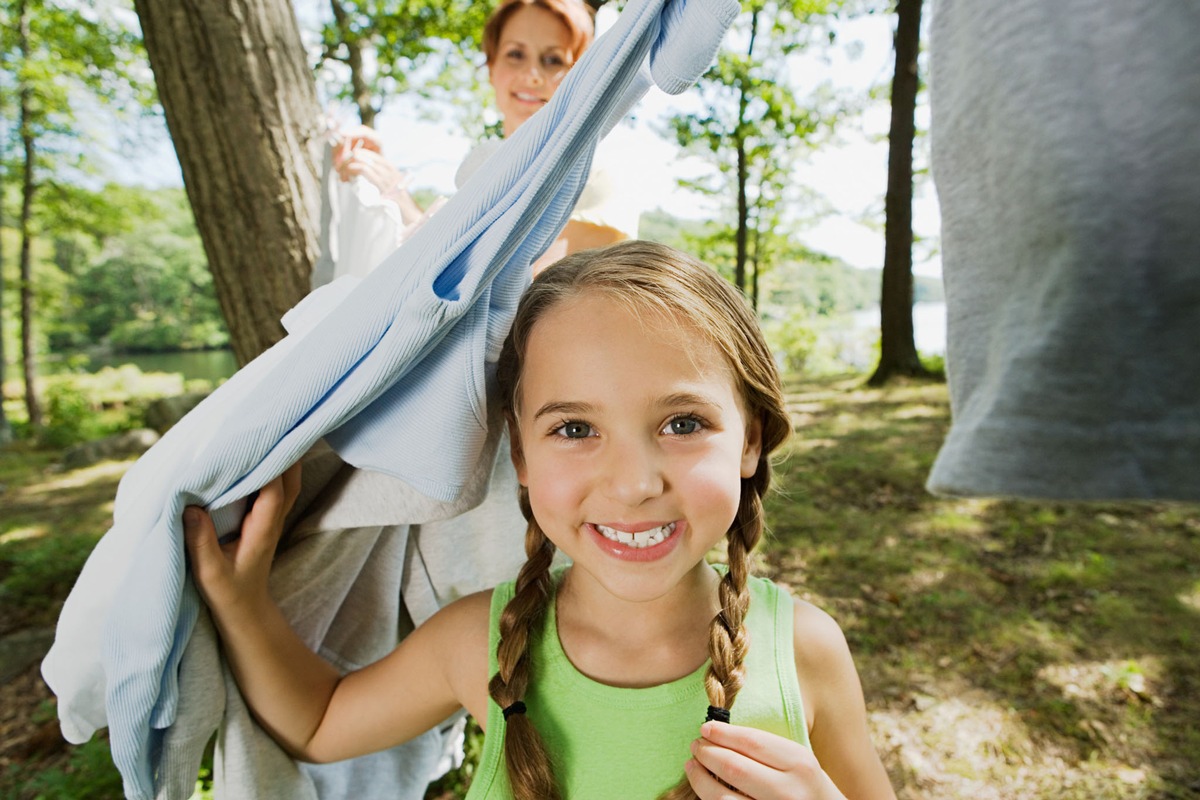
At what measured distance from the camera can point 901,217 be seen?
8.51 metres

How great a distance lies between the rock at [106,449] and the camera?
29.3 feet

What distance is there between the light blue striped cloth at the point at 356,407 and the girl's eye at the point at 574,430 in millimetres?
138

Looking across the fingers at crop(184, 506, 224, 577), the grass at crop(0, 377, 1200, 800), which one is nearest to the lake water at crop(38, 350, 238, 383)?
the grass at crop(0, 377, 1200, 800)

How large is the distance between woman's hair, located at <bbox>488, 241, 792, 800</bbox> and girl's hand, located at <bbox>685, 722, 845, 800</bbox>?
76mm

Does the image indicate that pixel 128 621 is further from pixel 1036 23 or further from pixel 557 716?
pixel 1036 23

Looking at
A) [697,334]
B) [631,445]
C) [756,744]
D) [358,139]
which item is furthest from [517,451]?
[358,139]

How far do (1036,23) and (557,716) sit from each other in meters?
1.25

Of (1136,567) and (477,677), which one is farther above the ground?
(477,677)

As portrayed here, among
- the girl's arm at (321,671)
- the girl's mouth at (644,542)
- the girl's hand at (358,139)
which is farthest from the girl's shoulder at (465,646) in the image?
the girl's hand at (358,139)

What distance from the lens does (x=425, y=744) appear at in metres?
1.81

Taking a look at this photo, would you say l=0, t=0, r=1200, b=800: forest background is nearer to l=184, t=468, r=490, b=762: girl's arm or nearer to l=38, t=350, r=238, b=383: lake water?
l=184, t=468, r=490, b=762: girl's arm

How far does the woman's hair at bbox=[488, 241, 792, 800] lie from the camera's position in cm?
125

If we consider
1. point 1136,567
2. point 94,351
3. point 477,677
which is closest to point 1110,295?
point 477,677

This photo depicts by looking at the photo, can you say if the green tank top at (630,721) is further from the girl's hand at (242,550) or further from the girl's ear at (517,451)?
the girl's hand at (242,550)
